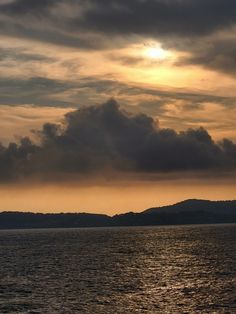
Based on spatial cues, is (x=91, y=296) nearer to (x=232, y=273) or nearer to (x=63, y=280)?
(x=63, y=280)

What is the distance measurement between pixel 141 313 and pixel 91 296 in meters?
18.2

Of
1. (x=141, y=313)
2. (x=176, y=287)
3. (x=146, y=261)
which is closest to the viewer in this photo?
(x=141, y=313)

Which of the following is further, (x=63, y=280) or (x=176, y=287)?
(x=63, y=280)

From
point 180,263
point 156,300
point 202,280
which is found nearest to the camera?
point 156,300

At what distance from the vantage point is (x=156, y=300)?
3647 inches

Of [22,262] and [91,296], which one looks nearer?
[91,296]

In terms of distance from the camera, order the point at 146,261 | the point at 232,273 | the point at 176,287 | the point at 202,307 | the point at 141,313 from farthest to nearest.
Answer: the point at 146,261
the point at 232,273
the point at 176,287
the point at 202,307
the point at 141,313

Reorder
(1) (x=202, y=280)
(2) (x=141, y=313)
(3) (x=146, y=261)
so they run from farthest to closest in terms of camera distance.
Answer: (3) (x=146, y=261), (1) (x=202, y=280), (2) (x=141, y=313)

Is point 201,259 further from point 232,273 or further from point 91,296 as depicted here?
point 91,296

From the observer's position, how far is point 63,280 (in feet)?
397

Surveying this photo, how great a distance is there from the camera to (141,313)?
80.9 m

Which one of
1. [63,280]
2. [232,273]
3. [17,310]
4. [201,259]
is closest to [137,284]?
[63,280]

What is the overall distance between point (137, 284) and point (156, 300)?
21.7m

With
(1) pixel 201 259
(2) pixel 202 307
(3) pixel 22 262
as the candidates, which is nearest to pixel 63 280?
(2) pixel 202 307
